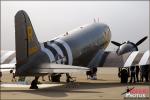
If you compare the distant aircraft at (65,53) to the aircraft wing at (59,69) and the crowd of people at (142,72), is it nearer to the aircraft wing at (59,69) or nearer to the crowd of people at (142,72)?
the aircraft wing at (59,69)

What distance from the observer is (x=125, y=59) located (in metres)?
31.7

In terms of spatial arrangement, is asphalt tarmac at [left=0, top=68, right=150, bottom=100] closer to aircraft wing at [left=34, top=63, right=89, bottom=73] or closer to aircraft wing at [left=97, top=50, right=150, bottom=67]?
aircraft wing at [left=34, top=63, right=89, bottom=73]

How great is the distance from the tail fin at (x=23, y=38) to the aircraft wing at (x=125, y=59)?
9922 millimetres

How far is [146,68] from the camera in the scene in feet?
101

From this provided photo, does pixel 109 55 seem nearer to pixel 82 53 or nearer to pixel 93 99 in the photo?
pixel 82 53

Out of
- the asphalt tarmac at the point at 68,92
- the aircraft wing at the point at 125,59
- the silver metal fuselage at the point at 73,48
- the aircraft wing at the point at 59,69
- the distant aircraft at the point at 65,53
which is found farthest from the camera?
the aircraft wing at the point at 125,59

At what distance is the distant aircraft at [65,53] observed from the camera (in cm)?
2272

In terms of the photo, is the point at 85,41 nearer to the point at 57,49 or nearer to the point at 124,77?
the point at 124,77

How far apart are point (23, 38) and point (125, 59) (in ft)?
37.0

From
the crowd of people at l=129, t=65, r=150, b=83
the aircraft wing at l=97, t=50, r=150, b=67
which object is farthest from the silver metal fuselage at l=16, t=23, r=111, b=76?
the crowd of people at l=129, t=65, r=150, b=83

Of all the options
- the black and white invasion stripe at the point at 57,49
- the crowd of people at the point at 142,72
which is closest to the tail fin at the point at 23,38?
the black and white invasion stripe at the point at 57,49

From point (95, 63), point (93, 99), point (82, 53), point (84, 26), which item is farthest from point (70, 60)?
point (93, 99)

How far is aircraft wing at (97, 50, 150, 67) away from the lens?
99.1 feet

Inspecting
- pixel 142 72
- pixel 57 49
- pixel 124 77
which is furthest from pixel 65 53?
pixel 142 72
